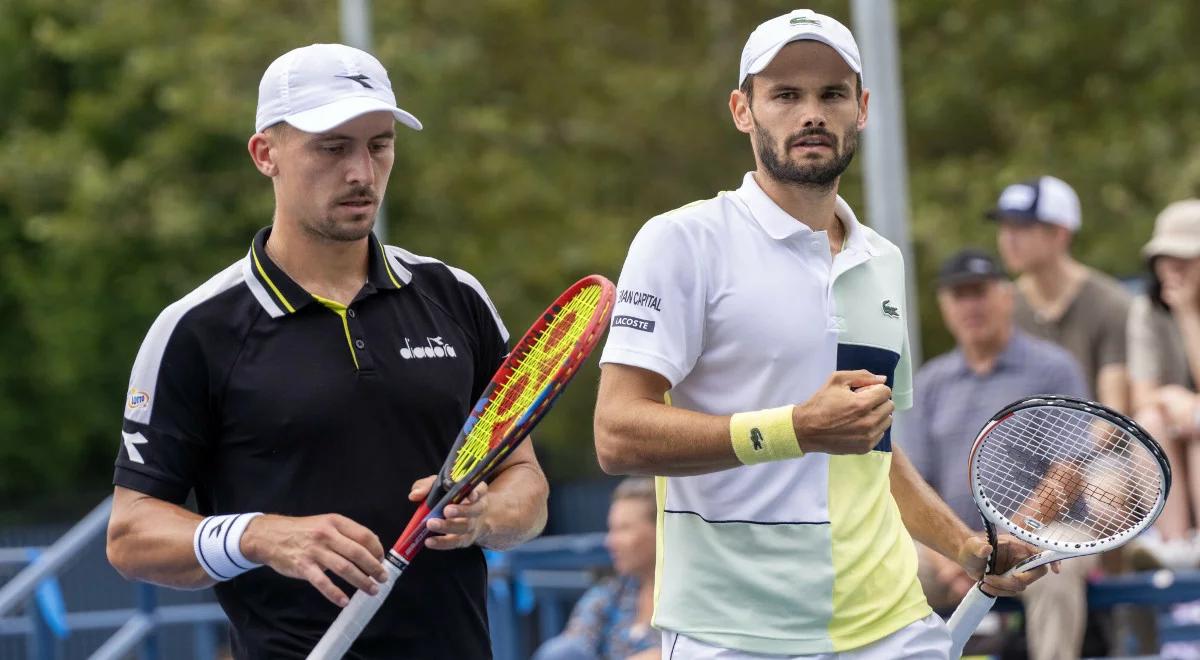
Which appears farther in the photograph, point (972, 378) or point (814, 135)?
point (972, 378)

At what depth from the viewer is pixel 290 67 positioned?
4.45 m

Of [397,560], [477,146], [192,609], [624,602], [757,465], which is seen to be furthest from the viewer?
[477,146]

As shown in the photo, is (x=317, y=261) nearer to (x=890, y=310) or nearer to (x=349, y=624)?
(x=349, y=624)

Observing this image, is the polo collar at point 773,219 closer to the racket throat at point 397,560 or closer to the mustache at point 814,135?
the mustache at point 814,135

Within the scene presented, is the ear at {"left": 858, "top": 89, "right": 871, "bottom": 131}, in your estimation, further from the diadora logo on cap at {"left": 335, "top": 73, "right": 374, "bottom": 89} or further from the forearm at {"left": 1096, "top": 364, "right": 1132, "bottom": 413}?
the forearm at {"left": 1096, "top": 364, "right": 1132, "bottom": 413}

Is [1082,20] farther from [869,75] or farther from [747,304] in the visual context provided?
[747,304]

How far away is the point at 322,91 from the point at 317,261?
0.39 m

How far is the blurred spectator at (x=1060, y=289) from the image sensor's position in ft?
27.8

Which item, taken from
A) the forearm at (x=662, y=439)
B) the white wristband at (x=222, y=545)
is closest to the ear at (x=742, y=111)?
the forearm at (x=662, y=439)

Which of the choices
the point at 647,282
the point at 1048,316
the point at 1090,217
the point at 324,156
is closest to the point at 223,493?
the point at 324,156

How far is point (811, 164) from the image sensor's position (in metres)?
4.38

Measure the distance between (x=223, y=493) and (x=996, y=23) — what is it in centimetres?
1788

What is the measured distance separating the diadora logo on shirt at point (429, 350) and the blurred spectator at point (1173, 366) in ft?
13.3

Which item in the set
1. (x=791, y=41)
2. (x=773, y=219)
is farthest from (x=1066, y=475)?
(x=791, y=41)
